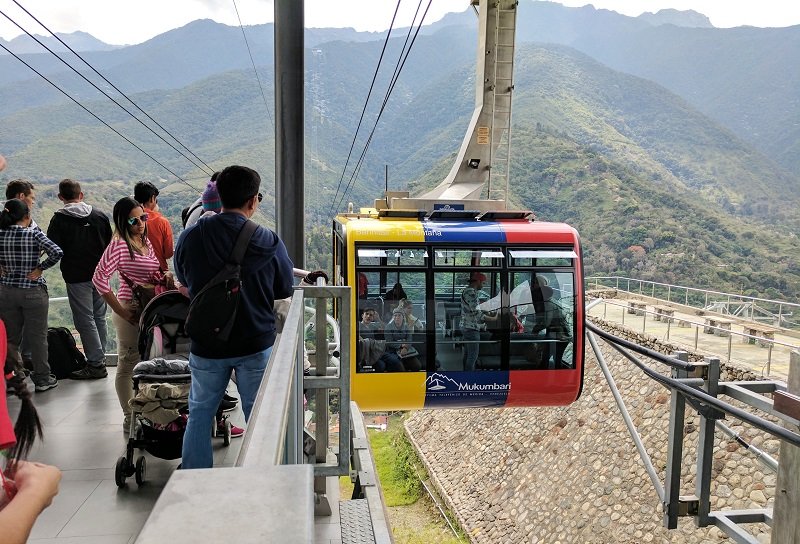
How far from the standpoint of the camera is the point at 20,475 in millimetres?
1059

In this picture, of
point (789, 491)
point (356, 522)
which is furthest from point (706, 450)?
point (356, 522)

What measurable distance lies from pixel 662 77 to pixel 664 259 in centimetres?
11945

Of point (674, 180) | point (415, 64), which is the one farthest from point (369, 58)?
point (674, 180)

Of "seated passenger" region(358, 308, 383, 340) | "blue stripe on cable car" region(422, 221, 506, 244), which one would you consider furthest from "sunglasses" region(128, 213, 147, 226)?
"blue stripe on cable car" region(422, 221, 506, 244)

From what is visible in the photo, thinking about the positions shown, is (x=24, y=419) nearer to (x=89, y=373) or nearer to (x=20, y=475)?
(x=20, y=475)

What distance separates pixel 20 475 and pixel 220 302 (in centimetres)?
139

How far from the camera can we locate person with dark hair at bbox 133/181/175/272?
414cm

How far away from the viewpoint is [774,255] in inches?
2280

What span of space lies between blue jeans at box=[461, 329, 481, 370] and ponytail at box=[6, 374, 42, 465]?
545 centimetres

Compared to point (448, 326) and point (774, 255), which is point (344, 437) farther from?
point (774, 255)

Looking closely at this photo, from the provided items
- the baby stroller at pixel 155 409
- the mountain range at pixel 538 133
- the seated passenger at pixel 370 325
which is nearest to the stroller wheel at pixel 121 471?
the baby stroller at pixel 155 409

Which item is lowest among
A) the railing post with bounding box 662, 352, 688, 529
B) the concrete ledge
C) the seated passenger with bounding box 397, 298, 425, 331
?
the railing post with bounding box 662, 352, 688, 529

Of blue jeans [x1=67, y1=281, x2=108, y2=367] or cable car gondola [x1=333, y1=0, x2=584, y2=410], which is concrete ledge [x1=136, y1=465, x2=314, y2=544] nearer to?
A: blue jeans [x1=67, y1=281, x2=108, y2=367]

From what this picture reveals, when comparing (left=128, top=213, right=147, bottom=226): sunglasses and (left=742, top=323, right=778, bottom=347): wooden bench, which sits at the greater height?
(left=128, top=213, right=147, bottom=226): sunglasses
